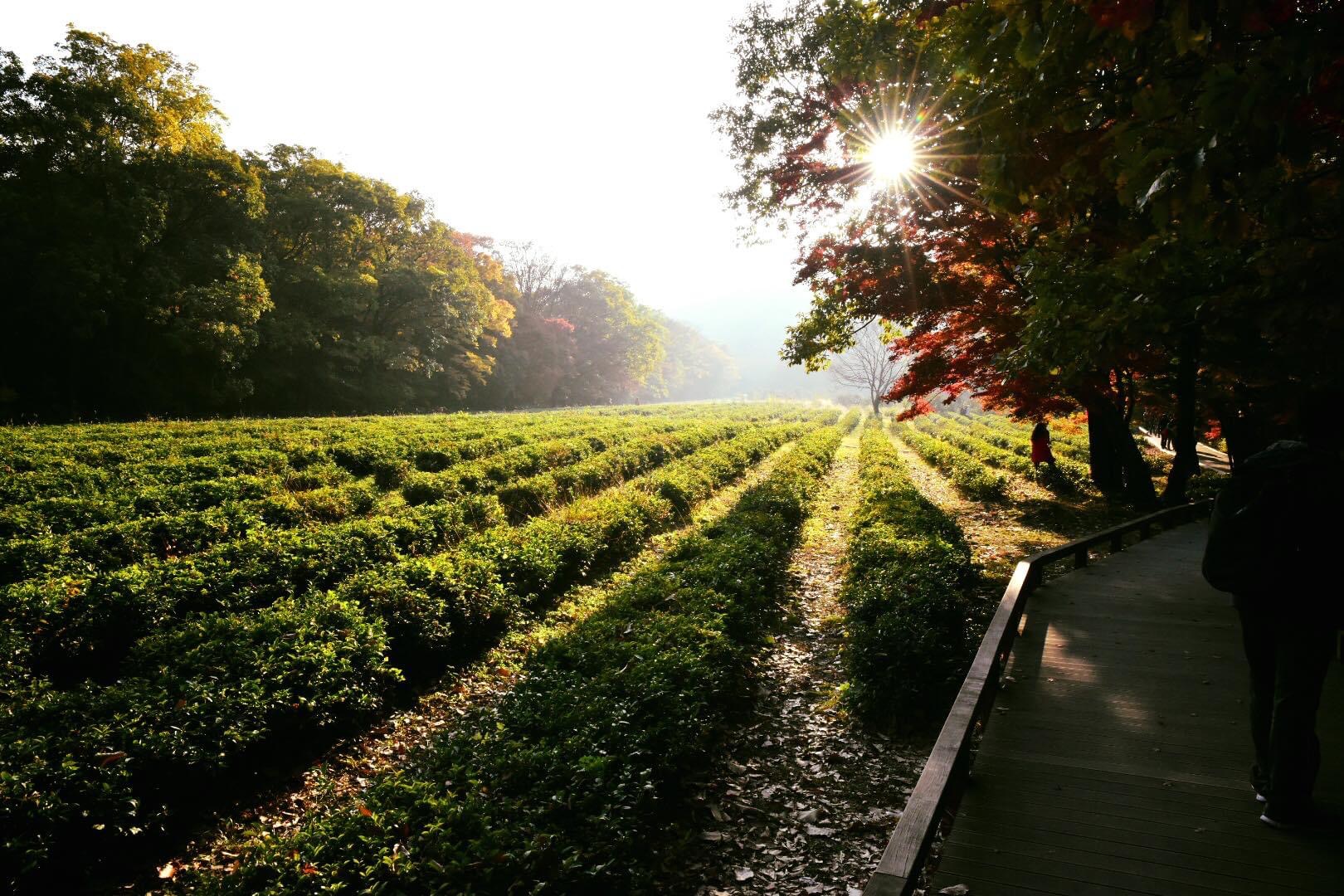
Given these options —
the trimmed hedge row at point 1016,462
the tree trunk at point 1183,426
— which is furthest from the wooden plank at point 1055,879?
the trimmed hedge row at point 1016,462

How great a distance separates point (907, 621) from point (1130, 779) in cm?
227

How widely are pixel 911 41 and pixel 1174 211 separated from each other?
30.4 ft

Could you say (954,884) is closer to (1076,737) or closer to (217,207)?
(1076,737)

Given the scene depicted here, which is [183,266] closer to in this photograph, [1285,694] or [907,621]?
[907,621]

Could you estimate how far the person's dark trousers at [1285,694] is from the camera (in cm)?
274

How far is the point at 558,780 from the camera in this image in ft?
12.3

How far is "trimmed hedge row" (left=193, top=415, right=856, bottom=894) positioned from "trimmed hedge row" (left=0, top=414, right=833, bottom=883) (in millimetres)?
785

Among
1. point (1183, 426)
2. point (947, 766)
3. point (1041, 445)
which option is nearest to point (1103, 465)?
point (1041, 445)

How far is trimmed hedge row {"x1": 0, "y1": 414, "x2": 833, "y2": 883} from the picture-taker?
11.7 ft

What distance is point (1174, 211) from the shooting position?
2.37 metres

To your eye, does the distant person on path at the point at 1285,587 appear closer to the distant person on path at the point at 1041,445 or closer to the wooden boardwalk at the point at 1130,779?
the wooden boardwalk at the point at 1130,779

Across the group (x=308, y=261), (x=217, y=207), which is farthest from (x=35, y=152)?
(x=308, y=261)

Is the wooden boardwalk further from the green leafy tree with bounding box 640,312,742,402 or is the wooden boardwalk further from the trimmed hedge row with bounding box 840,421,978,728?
the green leafy tree with bounding box 640,312,742,402

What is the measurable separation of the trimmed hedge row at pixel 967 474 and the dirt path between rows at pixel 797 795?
10.0 metres
